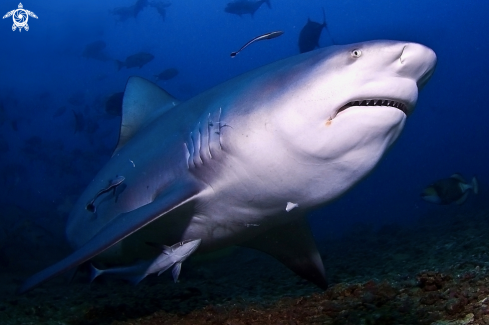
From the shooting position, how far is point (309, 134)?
8.34 ft

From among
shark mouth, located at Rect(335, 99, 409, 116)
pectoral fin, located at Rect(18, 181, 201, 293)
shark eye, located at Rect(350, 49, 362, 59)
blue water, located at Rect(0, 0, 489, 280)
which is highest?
blue water, located at Rect(0, 0, 489, 280)

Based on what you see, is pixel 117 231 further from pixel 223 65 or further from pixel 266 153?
pixel 223 65

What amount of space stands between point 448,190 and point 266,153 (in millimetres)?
6577

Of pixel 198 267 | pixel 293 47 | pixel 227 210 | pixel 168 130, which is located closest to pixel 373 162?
pixel 227 210

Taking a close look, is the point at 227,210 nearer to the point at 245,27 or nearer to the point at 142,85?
the point at 142,85

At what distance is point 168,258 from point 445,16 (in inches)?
7064

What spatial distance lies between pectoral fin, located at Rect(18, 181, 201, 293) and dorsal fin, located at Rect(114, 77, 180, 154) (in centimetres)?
234

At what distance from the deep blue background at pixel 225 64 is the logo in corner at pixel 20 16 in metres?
0.93

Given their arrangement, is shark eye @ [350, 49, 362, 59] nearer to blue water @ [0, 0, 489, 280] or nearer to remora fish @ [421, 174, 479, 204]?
remora fish @ [421, 174, 479, 204]

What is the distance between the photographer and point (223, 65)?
478ft

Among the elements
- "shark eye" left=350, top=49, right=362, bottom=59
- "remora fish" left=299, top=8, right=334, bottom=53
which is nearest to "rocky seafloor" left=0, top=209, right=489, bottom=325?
"shark eye" left=350, top=49, right=362, bottom=59

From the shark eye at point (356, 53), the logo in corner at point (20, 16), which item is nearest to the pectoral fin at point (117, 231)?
the shark eye at point (356, 53)

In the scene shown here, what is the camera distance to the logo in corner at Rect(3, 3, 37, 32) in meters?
57.8

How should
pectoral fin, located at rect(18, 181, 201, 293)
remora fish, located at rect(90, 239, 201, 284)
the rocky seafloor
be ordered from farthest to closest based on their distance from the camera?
remora fish, located at rect(90, 239, 201, 284)
pectoral fin, located at rect(18, 181, 201, 293)
the rocky seafloor
